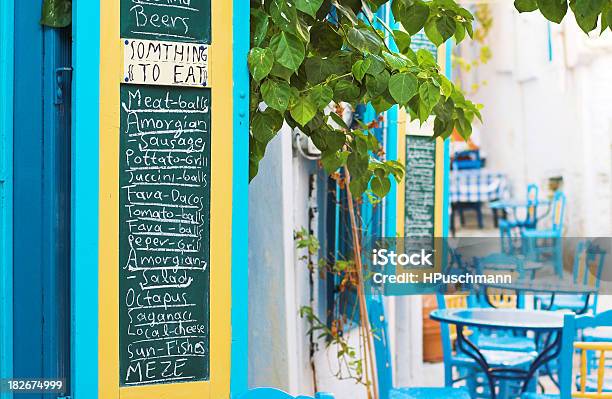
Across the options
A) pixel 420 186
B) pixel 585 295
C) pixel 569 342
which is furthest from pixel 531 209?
pixel 569 342

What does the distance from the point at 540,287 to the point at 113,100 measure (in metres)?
3.75

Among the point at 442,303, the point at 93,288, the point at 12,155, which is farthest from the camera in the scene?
the point at 442,303

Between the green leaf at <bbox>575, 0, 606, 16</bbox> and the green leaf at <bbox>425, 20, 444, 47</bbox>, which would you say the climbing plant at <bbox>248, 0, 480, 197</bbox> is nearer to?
the green leaf at <bbox>425, 20, 444, 47</bbox>

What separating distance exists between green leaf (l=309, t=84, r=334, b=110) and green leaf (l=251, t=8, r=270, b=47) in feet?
0.68

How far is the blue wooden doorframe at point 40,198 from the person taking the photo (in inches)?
101

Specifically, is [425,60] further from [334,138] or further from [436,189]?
[436,189]

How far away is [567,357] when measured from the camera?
3611 mm

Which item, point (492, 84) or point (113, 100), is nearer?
point (113, 100)

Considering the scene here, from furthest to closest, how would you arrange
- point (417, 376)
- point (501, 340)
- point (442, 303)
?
point (417, 376) → point (501, 340) → point (442, 303)

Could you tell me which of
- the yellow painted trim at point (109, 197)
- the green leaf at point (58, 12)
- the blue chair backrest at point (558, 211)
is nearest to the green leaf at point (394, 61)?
the yellow painted trim at point (109, 197)

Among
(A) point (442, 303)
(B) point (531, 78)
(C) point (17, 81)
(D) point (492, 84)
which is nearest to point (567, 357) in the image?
(A) point (442, 303)

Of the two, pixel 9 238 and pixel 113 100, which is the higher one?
pixel 113 100

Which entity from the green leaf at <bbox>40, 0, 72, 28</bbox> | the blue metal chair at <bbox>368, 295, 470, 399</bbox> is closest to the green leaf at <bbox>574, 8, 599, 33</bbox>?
the green leaf at <bbox>40, 0, 72, 28</bbox>

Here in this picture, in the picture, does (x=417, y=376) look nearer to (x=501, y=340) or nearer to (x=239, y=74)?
Answer: (x=501, y=340)
